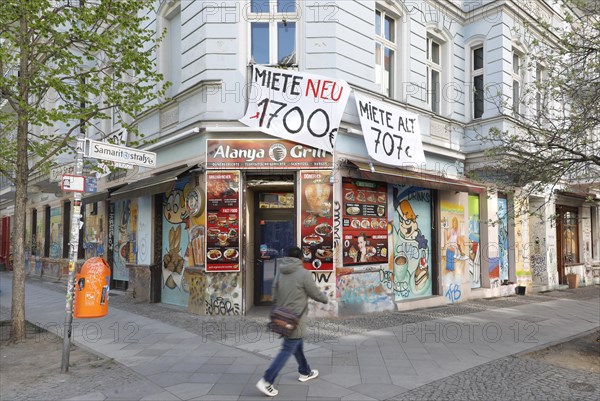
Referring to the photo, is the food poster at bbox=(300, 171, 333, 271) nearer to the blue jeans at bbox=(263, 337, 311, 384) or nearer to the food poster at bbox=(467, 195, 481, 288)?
the blue jeans at bbox=(263, 337, 311, 384)

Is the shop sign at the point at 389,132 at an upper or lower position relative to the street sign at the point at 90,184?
upper

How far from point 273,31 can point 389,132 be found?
3.58 metres

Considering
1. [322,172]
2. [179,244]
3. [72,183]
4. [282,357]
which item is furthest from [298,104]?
[282,357]

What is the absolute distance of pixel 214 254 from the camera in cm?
944

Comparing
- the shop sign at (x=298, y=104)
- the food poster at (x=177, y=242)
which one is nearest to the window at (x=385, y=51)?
the shop sign at (x=298, y=104)

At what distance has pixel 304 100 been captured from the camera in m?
9.52

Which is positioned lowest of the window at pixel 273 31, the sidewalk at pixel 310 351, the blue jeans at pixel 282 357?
the sidewalk at pixel 310 351

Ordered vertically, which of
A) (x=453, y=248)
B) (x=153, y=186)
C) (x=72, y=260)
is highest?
(x=153, y=186)

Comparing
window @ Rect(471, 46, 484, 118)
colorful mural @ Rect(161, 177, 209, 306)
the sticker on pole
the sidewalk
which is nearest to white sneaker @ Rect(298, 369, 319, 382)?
the sidewalk

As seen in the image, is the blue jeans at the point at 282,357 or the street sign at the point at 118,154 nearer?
the blue jeans at the point at 282,357

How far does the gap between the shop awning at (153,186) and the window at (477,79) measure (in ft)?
31.4

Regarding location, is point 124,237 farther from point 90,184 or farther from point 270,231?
point 90,184

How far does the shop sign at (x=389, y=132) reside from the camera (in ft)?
33.0

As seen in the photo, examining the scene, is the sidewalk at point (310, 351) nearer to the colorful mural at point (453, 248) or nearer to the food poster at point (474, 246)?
the colorful mural at point (453, 248)
